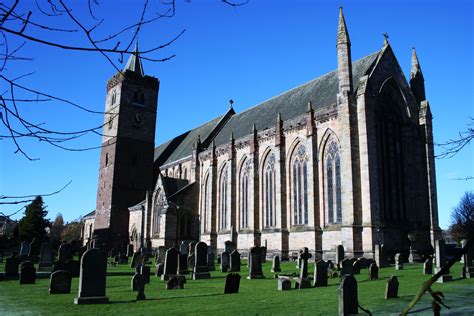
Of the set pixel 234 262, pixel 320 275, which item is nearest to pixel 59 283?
pixel 320 275

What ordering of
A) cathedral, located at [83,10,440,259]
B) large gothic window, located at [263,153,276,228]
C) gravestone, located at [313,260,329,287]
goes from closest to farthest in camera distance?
gravestone, located at [313,260,329,287] < cathedral, located at [83,10,440,259] < large gothic window, located at [263,153,276,228]

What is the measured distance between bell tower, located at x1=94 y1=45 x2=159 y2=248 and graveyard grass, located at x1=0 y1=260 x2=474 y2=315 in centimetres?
2997

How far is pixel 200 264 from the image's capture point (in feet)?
58.9

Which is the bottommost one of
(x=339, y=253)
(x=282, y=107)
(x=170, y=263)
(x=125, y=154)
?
(x=170, y=263)

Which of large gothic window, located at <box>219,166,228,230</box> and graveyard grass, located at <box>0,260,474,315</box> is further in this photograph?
large gothic window, located at <box>219,166,228,230</box>

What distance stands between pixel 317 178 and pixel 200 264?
12726 millimetres

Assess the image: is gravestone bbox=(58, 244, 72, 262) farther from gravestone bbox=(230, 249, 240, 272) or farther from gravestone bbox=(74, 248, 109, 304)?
gravestone bbox=(74, 248, 109, 304)

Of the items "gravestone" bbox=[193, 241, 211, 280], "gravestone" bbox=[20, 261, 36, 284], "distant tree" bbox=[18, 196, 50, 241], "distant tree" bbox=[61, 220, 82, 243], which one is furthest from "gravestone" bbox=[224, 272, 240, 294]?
"distant tree" bbox=[61, 220, 82, 243]

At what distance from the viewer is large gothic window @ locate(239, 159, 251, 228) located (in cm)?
3459

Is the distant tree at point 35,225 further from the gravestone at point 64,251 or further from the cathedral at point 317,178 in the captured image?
the gravestone at point 64,251

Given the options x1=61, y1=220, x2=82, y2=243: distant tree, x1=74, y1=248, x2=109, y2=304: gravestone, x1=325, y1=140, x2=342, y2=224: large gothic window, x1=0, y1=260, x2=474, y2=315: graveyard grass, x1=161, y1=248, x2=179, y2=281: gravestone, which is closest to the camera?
x1=0, y1=260, x2=474, y2=315: graveyard grass

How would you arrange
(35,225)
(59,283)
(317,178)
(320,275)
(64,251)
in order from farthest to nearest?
(35,225), (317,178), (64,251), (320,275), (59,283)

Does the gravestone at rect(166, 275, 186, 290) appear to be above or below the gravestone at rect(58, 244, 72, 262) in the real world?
below

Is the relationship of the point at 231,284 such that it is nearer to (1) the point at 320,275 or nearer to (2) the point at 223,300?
(2) the point at 223,300
